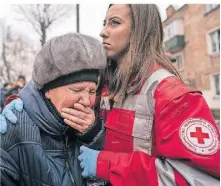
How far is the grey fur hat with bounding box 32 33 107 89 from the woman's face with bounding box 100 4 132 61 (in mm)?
208

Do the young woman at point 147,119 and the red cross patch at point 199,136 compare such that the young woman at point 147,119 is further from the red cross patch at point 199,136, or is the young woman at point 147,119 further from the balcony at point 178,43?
the balcony at point 178,43

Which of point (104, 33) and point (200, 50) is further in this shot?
point (200, 50)

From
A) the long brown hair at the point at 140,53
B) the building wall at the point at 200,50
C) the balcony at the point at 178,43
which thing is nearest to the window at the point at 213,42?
the building wall at the point at 200,50

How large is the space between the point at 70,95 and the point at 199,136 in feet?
1.52

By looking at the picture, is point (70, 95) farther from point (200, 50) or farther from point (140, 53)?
point (200, 50)

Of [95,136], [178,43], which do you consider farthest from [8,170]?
[178,43]

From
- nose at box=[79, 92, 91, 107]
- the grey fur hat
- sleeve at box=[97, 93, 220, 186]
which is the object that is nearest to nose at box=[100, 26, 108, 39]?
the grey fur hat

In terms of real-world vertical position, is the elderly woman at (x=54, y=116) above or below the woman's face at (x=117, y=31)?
below

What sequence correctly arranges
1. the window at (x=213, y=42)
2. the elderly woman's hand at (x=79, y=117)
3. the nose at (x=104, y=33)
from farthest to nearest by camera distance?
1. the window at (x=213, y=42)
2. the nose at (x=104, y=33)
3. the elderly woman's hand at (x=79, y=117)

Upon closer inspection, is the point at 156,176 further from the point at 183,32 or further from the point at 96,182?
the point at 183,32

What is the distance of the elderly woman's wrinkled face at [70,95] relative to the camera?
104 cm

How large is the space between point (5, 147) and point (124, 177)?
411mm

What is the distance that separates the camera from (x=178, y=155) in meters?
0.92

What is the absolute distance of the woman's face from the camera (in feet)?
4.04
